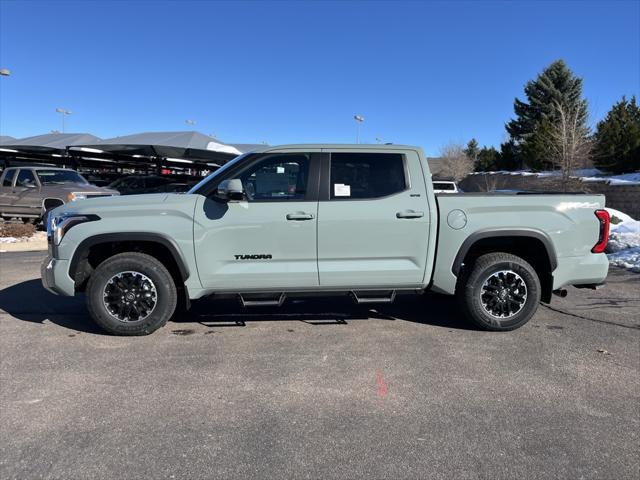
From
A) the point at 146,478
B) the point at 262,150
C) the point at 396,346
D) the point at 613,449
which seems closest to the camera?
the point at 146,478

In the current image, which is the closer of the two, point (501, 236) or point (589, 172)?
point (501, 236)

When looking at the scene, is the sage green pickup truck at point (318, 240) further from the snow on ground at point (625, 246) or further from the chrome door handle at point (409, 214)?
the snow on ground at point (625, 246)

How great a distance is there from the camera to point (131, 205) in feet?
15.1

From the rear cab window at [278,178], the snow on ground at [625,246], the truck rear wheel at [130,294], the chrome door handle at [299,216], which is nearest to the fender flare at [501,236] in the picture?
Result: the chrome door handle at [299,216]

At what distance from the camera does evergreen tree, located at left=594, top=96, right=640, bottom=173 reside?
2559 centimetres

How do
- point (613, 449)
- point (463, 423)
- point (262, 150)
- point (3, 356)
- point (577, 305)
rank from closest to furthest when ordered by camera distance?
point (613, 449) → point (463, 423) → point (3, 356) → point (262, 150) → point (577, 305)

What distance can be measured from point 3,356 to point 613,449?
4.88 metres

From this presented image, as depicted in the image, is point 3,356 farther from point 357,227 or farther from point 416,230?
point 416,230

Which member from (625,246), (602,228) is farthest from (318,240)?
(625,246)

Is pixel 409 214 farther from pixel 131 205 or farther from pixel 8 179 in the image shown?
pixel 8 179

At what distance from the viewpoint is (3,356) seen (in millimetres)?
4262

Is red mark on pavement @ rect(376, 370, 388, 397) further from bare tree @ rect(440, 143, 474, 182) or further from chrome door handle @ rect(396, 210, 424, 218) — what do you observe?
bare tree @ rect(440, 143, 474, 182)

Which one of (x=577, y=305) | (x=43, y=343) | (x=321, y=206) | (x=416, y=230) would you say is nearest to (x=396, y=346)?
(x=416, y=230)

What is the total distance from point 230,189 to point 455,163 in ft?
162
